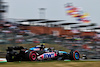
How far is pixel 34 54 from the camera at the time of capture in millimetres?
8414

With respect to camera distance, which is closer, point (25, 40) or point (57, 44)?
point (25, 40)

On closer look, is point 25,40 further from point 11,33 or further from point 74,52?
point 74,52

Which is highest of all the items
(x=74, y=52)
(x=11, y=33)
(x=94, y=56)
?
(x=11, y=33)

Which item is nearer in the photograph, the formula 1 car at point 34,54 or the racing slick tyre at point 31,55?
the formula 1 car at point 34,54

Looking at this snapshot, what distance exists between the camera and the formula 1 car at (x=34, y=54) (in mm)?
8086

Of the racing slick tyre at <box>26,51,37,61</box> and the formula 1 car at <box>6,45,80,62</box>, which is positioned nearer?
the formula 1 car at <box>6,45,80,62</box>

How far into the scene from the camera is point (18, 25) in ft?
48.7

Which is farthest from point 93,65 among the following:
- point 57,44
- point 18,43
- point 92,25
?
point 92,25

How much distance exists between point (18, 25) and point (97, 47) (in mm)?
7018

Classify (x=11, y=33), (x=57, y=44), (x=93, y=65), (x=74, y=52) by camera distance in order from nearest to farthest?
(x=93, y=65)
(x=74, y=52)
(x=11, y=33)
(x=57, y=44)

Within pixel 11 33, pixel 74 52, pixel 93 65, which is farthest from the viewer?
pixel 11 33

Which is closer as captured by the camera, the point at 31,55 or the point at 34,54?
the point at 31,55

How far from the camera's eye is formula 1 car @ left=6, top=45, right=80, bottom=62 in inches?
318

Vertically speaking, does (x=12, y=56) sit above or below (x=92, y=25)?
below
